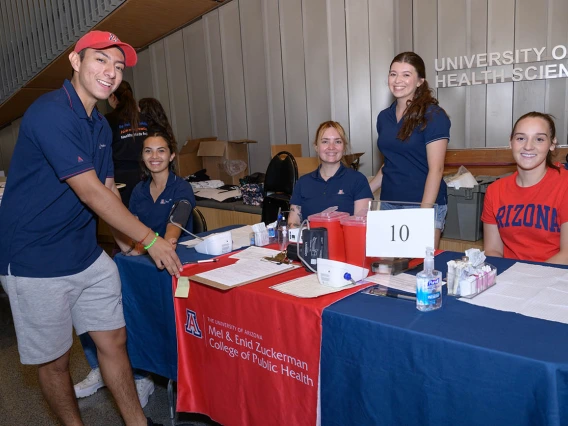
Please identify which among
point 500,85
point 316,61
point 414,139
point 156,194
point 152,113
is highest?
point 316,61

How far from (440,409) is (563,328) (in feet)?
1.20

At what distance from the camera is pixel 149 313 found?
2.07 metres

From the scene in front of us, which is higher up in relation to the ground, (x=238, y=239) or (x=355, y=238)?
(x=355, y=238)

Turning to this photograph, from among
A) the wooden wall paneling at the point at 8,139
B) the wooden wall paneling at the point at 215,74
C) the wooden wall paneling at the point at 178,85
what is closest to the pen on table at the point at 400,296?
the wooden wall paneling at the point at 215,74

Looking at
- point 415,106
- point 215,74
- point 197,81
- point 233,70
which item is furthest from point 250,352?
point 197,81

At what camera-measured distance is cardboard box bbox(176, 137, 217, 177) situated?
19.3 feet

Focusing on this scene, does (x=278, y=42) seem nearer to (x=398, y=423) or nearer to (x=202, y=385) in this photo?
(x=202, y=385)

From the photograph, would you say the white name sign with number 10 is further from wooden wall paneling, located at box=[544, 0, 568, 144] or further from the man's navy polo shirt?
wooden wall paneling, located at box=[544, 0, 568, 144]

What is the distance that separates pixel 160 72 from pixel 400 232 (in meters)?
6.02

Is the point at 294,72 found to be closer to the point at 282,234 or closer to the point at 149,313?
the point at 282,234

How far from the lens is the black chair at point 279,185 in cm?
369

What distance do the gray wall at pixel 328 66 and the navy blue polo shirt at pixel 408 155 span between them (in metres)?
1.99

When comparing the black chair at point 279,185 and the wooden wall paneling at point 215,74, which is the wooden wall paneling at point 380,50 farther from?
the wooden wall paneling at point 215,74

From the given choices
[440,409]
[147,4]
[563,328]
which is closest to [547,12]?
[563,328]
